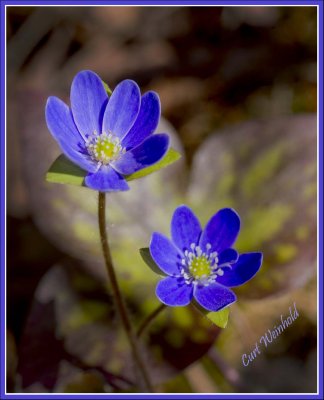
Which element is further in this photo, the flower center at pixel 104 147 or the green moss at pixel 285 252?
the green moss at pixel 285 252

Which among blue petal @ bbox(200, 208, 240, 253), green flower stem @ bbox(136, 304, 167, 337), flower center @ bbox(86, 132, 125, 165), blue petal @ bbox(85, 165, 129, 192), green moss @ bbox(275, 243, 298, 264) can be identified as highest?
flower center @ bbox(86, 132, 125, 165)

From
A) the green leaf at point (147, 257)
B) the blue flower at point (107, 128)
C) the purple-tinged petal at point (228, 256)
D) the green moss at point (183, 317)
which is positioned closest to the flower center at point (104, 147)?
the blue flower at point (107, 128)

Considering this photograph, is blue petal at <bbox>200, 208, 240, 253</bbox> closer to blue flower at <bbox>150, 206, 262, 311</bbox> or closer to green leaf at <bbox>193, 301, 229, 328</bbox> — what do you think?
blue flower at <bbox>150, 206, 262, 311</bbox>

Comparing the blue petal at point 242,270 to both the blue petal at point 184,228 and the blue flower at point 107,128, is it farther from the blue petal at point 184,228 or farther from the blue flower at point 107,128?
the blue flower at point 107,128

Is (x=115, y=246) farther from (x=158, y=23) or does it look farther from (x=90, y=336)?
(x=158, y=23)

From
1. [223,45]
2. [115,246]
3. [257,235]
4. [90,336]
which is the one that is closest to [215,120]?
[223,45]

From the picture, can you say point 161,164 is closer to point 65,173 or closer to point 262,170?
point 65,173

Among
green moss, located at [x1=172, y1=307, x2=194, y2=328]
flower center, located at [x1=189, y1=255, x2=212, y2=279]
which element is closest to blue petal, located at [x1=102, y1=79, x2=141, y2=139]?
flower center, located at [x1=189, y1=255, x2=212, y2=279]
